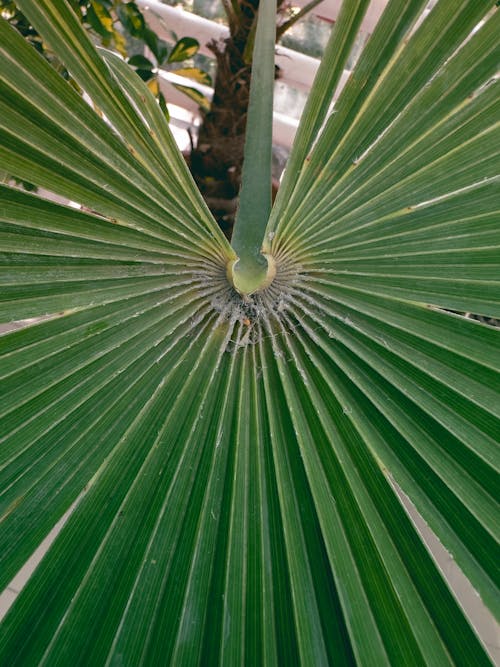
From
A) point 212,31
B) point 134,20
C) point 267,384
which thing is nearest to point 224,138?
point 134,20

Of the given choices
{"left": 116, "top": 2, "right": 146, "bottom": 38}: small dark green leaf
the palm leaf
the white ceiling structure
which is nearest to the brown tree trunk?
{"left": 116, "top": 2, "right": 146, "bottom": 38}: small dark green leaf

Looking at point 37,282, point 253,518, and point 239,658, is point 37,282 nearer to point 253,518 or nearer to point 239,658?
point 253,518

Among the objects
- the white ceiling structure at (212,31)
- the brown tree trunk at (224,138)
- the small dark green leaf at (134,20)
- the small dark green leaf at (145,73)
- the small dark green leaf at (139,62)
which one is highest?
the white ceiling structure at (212,31)

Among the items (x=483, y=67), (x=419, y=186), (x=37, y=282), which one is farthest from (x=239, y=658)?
(x=483, y=67)

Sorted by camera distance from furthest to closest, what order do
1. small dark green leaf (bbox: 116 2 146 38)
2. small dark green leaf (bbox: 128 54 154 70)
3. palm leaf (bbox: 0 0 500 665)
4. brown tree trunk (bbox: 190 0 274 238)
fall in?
small dark green leaf (bbox: 128 54 154 70), small dark green leaf (bbox: 116 2 146 38), brown tree trunk (bbox: 190 0 274 238), palm leaf (bbox: 0 0 500 665)

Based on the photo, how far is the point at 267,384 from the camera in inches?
32.3

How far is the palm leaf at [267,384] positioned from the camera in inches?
25.6

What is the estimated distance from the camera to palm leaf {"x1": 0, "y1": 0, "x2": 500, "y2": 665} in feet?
2.13

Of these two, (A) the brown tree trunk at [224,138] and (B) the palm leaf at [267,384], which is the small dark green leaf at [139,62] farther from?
(B) the palm leaf at [267,384]

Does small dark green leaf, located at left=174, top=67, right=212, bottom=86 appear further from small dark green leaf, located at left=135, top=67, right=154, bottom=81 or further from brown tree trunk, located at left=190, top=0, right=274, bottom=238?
brown tree trunk, located at left=190, top=0, right=274, bottom=238

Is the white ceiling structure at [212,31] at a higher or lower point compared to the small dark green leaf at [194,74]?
higher

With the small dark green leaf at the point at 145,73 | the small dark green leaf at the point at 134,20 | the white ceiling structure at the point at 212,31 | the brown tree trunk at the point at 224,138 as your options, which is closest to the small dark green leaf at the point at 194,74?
the small dark green leaf at the point at 145,73

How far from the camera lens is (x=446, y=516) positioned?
2.29 ft

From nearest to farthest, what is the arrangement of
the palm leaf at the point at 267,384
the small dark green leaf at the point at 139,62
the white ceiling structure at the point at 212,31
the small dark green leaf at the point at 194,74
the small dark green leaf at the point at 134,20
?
1. the palm leaf at the point at 267,384
2. the small dark green leaf at the point at 134,20
3. the small dark green leaf at the point at 139,62
4. the small dark green leaf at the point at 194,74
5. the white ceiling structure at the point at 212,31
